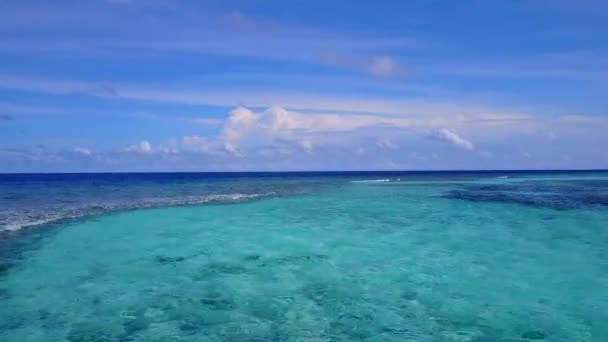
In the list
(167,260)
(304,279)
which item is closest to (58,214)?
(167,260)

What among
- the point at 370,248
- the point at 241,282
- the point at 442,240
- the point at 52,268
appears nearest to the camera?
the point at 241,282

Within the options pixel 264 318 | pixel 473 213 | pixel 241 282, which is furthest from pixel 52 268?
pixel 473 213

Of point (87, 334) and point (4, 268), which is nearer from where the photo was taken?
point (87, 334)

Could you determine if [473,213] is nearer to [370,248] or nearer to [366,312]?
[370,248]

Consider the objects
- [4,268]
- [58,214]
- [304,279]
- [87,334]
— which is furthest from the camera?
[58,214]

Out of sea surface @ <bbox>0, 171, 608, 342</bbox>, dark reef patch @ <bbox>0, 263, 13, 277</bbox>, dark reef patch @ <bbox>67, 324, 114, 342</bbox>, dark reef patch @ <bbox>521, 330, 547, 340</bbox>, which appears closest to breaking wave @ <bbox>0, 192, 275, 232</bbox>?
sea surface @ <bbox>0, 171, 608, 342</bbox>

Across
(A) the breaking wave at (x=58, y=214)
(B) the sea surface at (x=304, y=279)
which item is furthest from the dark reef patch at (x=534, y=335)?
(A) the breaking wave at (x=58, y=214)

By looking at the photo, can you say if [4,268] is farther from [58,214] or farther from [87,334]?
[58,214]

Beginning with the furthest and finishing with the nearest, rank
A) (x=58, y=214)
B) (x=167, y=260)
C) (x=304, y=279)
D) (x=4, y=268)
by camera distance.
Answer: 1. (x=58, y=214)
2. (x=167, y=260)
3. (x=4, y=268)
4. (x=304, y=279)

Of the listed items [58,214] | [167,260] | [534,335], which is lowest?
[534,335]
